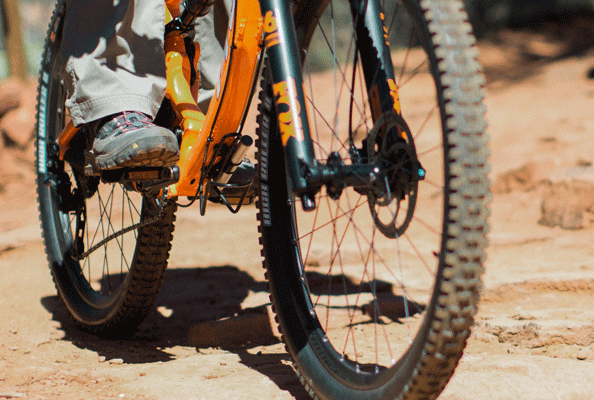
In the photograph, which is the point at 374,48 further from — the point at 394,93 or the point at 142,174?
the point at 142,174

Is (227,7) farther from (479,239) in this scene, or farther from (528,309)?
(528,309)

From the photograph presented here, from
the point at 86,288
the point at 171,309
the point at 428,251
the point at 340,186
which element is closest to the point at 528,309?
the point at 428,251

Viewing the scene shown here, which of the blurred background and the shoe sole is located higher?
the blurred background

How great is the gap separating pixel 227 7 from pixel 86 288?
3.85 feet

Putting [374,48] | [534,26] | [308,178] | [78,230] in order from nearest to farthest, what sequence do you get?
[308,178], [374,48], [78,230], [534,26]

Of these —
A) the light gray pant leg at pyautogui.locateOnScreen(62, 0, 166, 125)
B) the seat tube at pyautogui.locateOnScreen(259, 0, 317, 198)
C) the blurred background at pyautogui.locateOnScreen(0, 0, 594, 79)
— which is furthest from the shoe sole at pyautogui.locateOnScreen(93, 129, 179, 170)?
the blurred background at pyautogui.locateOnScreen(0, 0, 594, 79)

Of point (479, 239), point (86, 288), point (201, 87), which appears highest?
point (201, 87)

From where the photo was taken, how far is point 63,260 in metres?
2.36

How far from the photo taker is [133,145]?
1.55 metres

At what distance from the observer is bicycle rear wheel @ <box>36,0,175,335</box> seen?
1.93m

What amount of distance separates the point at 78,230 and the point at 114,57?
2.46ft

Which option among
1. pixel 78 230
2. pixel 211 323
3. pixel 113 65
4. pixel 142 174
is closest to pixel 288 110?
pixel 142 174

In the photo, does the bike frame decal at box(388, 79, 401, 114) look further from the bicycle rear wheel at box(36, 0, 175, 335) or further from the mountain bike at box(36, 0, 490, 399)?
the bicycle rear wheel at box(36, 0, 175, 335)

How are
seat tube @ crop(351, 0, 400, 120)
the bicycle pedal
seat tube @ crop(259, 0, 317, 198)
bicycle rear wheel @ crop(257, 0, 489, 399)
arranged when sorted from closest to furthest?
bicycle rear wheel @ crop(257, 0, 489, 399) → seat tube @ crop(259, 0, 317, 198) → seat tube @ crop(351, 0, 400, 120) → the bicycle pedal
